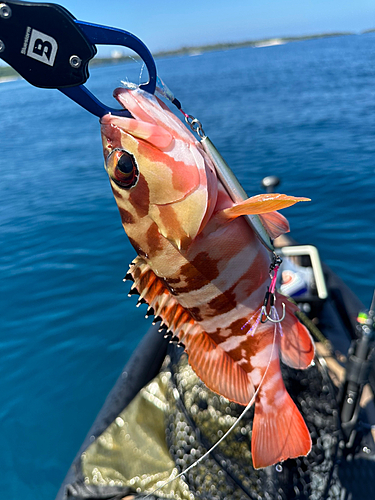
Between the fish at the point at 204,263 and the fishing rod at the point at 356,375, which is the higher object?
the fish at the point at 204,263

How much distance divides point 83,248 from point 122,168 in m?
6.40

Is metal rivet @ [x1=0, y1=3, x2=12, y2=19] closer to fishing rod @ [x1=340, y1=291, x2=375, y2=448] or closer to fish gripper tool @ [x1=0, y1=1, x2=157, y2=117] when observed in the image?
fish gripper tool @ [x1=0, y1=1, x2=157, y2=117]

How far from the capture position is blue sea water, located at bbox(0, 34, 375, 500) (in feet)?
14.2

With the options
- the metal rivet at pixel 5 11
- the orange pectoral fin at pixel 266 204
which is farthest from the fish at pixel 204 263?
the metal rivet at pixel 5 11

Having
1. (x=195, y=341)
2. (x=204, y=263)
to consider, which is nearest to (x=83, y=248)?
(x=195, y=341)

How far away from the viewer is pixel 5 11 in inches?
48.4

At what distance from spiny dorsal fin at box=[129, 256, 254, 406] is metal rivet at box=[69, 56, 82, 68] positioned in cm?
98

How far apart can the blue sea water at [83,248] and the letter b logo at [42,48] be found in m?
0.27

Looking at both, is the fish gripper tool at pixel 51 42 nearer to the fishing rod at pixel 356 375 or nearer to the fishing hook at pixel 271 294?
the fishing hook at pixel 271 294

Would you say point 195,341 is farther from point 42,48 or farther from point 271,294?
point 42,48

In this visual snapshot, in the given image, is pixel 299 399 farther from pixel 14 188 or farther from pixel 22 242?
pixel 14 188

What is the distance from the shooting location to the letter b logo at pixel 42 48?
1.30 metres

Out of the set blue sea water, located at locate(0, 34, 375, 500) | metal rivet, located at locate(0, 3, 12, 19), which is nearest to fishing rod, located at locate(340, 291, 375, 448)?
blue sea water, located at locate(0, 34, 375, 500)

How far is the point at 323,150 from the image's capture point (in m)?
11.4
